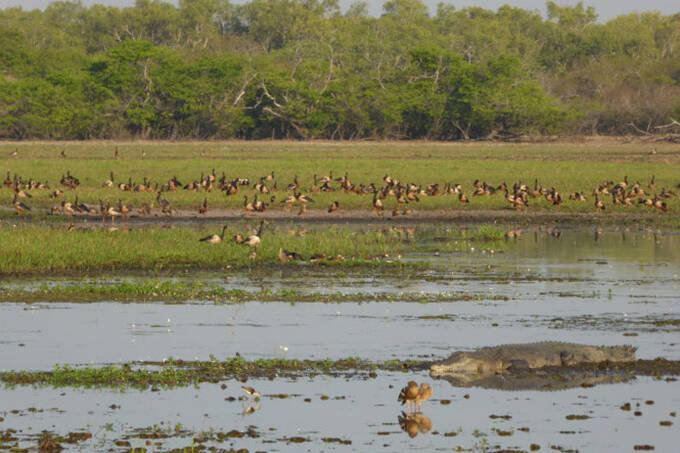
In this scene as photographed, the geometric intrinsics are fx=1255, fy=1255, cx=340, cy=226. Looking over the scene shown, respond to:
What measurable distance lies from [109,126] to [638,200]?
3985cm

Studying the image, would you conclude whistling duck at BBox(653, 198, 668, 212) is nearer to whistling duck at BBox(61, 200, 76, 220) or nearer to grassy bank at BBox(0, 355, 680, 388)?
whistling duck at BBox(61, 200, 76, 220)

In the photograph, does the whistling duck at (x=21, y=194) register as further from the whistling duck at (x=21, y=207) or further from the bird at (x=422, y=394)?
the bird at (x=422, y=394)

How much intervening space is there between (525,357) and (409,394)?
259 centimetres

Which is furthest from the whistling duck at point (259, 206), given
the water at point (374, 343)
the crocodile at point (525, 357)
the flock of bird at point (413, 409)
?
the flock of bird at point (413, 409)

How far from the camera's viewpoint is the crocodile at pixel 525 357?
1427cm

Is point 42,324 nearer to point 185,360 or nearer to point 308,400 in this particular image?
point 185,360

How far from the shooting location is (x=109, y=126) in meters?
70.8

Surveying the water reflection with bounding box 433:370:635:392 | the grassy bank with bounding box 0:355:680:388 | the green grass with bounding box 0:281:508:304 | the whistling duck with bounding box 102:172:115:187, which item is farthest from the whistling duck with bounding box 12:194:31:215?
the water reflection with bounding box 433:370:635:392

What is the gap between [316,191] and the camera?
128 ft

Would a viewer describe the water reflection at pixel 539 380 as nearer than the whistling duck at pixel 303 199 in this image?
Yes

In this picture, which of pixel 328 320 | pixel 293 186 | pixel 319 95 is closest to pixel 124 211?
pixel 293 186

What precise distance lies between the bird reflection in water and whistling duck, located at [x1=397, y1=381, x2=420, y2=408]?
0.43 ft

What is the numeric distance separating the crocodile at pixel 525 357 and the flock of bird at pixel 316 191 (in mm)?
20330

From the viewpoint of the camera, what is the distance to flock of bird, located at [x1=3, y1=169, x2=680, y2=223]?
35.4 metres
